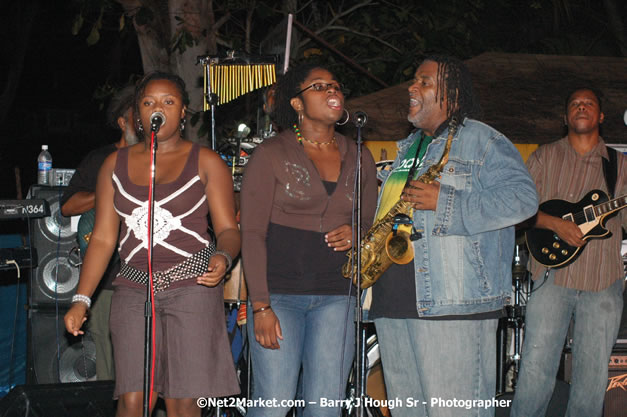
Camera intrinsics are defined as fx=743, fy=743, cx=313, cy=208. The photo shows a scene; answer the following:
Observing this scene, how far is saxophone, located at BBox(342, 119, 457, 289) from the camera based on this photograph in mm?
3785

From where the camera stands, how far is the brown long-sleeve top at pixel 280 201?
159 inches

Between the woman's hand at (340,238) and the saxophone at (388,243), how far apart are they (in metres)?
0.05

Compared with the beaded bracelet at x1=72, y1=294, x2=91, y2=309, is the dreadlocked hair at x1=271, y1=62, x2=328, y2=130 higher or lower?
higher

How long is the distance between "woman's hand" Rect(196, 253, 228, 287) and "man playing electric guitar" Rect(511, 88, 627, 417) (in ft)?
8.80

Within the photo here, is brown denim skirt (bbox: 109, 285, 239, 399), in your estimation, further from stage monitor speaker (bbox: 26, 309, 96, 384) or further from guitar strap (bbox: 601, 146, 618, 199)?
stage monitor speaker (bbox: 26, 309, 96, 384)

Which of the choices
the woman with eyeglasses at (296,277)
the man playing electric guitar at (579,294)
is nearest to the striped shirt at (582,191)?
the man playing electric guitar at (579,294)

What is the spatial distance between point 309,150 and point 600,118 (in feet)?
8.69

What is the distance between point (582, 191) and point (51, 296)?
484 centimetres

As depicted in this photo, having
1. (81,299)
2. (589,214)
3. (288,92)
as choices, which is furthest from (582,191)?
(81,299)

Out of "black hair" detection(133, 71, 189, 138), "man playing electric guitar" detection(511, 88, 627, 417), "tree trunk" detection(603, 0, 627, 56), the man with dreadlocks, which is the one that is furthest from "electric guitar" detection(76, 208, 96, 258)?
"tree trunk" detection(603, 0, 627, 56)

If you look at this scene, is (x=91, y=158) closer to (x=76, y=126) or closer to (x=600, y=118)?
(x=600, y=118)

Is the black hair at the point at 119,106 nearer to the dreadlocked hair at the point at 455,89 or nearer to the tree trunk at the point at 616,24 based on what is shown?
the dreadlocked hair at the point at 455,89

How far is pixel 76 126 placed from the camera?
77.6 ft

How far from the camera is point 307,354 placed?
13.5ft
